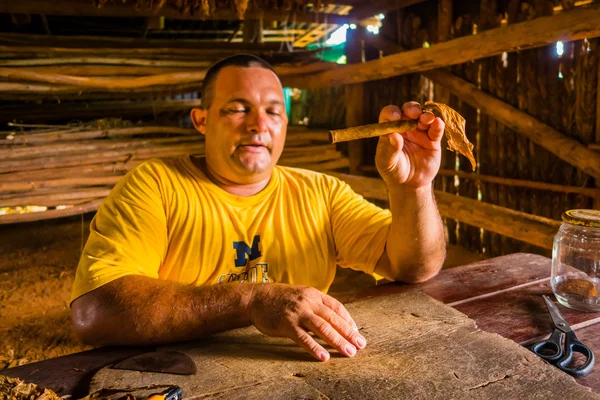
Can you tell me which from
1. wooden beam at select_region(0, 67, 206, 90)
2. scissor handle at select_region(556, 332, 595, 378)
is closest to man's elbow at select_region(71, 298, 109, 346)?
scissor handle at select_region(556, 332, 595, 378)

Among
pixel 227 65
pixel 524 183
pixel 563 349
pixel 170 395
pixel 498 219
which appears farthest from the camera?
pixel 524 183

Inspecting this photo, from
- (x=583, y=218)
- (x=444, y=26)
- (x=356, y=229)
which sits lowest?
(x=356, y=229)

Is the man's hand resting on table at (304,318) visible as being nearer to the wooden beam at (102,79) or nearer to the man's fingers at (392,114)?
the man's fingers at (392,114)

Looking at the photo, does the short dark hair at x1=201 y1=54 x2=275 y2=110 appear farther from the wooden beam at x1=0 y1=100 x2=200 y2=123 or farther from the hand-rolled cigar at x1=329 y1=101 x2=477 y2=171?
the wooden beam at x1=0 y1=100 x2=200 y2=123

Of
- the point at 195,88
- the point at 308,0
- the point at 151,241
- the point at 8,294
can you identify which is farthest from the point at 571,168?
the point at 8,294

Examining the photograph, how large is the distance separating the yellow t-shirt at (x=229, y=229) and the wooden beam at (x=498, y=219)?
1629 mm

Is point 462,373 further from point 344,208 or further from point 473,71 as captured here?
point 473,71

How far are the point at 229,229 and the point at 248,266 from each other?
19cm

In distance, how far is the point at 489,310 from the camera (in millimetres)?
1632

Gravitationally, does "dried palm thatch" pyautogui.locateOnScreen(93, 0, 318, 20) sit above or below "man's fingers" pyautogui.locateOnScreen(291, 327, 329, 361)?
above

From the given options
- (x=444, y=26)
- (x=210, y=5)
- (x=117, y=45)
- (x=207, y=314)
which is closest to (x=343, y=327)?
(x=207, y=314)

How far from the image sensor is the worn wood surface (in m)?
1.11

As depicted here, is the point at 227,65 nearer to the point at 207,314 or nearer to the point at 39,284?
the point at 207,314

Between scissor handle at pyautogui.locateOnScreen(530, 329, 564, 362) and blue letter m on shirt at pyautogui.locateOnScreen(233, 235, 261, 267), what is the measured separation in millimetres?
1174
